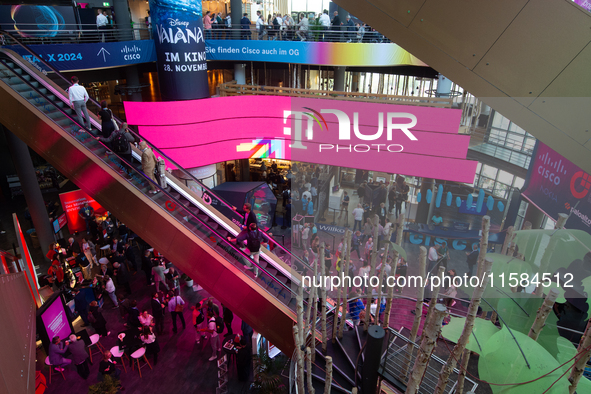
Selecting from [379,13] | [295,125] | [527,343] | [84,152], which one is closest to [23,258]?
[84,152]

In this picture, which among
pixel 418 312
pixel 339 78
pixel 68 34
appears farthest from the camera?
pixel 339 78

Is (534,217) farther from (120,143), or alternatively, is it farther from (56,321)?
(56,321)

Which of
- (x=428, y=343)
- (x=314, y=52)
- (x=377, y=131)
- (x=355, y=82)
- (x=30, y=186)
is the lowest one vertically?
(x=30, y=186)

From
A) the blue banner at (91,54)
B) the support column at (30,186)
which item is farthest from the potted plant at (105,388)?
the blue banner at (91,54)

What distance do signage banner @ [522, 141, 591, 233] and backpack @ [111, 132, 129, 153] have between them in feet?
26.7

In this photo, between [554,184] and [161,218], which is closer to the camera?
[554,184]

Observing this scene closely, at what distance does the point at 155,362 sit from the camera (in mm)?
8500

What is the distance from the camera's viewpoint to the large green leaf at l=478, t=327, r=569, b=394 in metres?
1.86

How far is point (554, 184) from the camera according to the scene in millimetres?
5223

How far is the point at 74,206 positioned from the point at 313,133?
1278 cm

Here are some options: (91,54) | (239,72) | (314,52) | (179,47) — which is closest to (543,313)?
(179,47)

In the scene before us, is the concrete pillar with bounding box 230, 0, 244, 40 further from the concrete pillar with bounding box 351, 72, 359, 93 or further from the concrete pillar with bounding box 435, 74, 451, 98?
the concrete pillar with bounding box 435, 74, 451, 98

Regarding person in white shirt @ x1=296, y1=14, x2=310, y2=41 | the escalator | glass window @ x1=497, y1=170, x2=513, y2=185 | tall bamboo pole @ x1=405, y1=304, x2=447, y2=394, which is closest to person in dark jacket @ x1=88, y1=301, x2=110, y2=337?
the escalator

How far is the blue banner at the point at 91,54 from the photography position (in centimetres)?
1116
